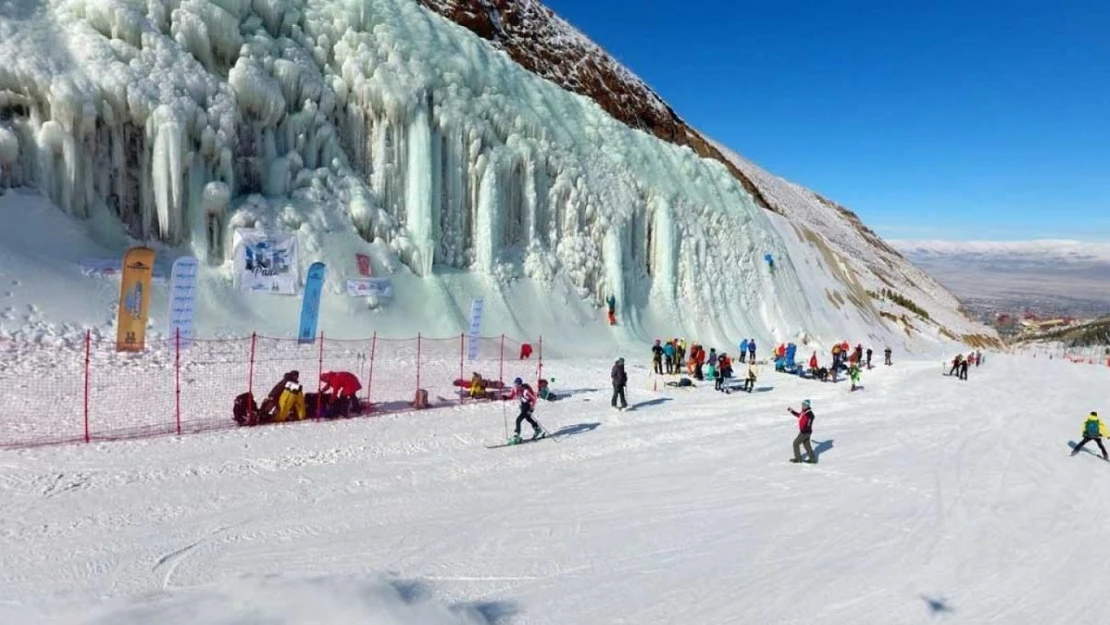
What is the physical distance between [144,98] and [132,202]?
9.58 ft

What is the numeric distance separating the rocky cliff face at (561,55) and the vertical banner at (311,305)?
37556 mm

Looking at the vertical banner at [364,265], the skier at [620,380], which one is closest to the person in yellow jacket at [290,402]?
the skier at [620,380]

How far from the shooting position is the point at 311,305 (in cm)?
1956

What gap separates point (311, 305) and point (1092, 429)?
19.8 metres

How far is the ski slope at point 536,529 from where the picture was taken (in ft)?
22.7

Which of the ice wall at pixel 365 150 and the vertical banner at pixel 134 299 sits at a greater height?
the ice wall at pixel 365 150

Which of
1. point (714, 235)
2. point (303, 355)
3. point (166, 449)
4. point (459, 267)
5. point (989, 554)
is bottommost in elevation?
point (989, 554)

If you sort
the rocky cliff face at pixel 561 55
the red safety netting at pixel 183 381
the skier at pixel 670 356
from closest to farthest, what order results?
the red safety netting at pixel 183 381, the skier at pixel 670 356, the rocky cliff face at pixel 561 55

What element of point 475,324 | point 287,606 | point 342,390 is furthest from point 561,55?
point 287,606

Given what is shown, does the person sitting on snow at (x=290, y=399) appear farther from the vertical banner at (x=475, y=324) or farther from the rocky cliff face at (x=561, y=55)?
the rocky cliff face at (x=561, y=55)

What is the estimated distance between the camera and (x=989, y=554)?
927 cm

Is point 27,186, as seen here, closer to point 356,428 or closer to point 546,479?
point 356,428

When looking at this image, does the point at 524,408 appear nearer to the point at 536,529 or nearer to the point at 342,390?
the point at 342,390

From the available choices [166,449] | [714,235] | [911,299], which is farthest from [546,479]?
[911,299]
